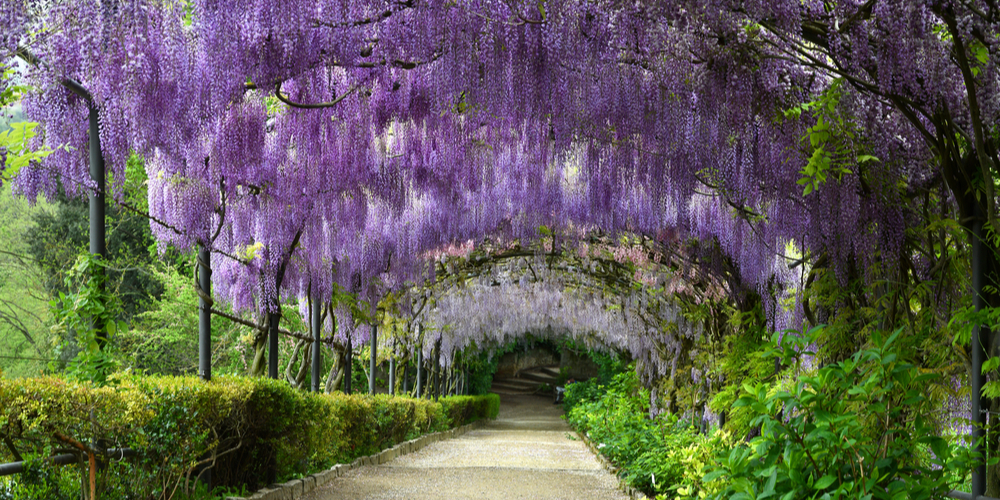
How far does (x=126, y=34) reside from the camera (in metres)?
3.23

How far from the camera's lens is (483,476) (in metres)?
8.72

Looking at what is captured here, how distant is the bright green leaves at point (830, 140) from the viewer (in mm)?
3143

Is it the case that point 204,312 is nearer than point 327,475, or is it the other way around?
point 204,312

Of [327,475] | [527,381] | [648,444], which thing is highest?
[648,444]

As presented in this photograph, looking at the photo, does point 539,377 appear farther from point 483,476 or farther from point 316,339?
point 316,339

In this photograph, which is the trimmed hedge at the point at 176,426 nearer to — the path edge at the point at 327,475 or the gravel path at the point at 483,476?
the path edge at the point at 327,475

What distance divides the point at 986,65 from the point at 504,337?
59.3 feet

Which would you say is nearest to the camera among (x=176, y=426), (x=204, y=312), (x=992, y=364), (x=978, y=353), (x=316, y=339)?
(x=992, y=364)

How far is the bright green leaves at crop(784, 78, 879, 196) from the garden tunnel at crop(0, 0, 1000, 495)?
0.05ft

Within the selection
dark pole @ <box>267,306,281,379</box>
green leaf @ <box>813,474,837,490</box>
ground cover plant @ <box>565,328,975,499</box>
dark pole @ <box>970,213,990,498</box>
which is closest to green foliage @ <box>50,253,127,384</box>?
ground cover plant @ <box>565,328,975,499</box>

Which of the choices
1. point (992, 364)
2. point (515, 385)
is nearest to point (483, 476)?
point (992, 364)

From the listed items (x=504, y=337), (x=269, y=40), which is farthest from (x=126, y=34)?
(x=504, y=337)

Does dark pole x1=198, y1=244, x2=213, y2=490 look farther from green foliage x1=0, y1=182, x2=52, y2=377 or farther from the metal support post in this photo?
green foliage x1=0, y1=182, x2=52, y2=377

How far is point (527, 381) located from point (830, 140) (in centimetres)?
3144
